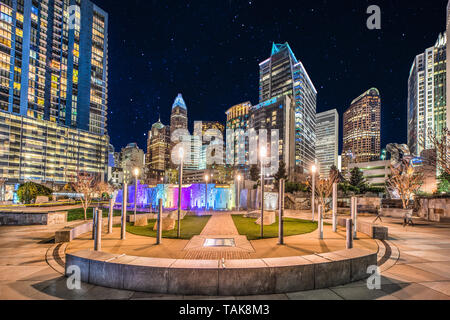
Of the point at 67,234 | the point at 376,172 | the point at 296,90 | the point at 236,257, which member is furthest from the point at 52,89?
the point at 376,172

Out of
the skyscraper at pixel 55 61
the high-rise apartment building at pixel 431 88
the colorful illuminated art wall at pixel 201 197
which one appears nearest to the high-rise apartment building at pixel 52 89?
the skyscraper at pixel 55 61

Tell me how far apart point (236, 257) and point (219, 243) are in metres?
2.17

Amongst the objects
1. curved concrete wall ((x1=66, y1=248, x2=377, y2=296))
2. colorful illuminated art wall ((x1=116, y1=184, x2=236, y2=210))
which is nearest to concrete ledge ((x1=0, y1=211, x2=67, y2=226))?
curved concrete wall ((x1=66, y1=248, x2=377, y2=296))

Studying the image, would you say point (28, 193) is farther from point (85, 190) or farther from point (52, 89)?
point (52, 89)

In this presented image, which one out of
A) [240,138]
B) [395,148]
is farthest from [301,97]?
[395,148]

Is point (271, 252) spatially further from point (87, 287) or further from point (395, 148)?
point (395, 148)

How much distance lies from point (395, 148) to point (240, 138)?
14346 cm

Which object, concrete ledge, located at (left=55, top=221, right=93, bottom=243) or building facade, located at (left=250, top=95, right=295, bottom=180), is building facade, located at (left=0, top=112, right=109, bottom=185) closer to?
building facade, located at (left=250, top=95, right=295, bottom=180)

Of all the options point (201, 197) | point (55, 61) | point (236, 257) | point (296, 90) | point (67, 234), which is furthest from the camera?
point (296, 90)

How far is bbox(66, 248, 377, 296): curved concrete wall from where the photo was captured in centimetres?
492

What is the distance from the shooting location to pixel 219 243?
9492mm

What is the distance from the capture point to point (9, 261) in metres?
7.50

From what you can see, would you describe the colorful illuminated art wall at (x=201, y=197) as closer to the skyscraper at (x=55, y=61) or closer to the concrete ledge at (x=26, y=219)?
the concrete ledge at (x=26, y=219)

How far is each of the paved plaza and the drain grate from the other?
326 mm
